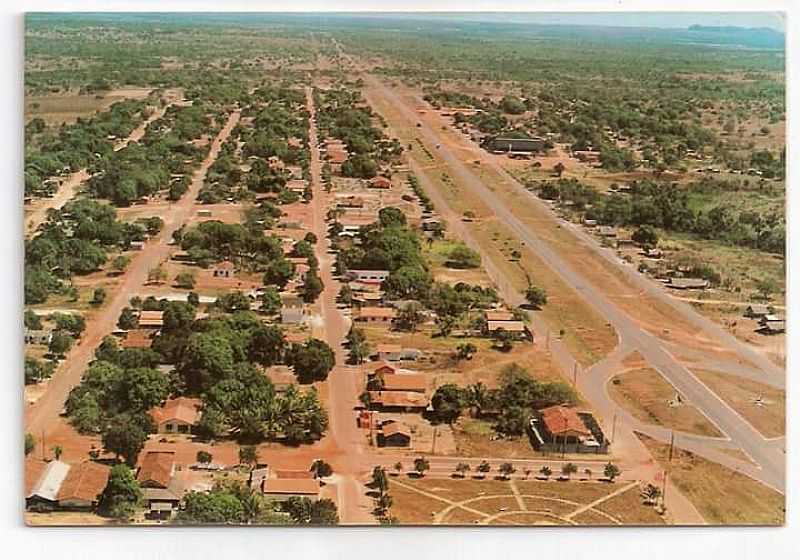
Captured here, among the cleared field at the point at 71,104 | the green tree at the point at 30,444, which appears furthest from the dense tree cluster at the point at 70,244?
the green tree at the point at 30,444

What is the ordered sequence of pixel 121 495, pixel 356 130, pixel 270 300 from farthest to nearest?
pixel 356 130
pixel 270 300
pixel 121 495

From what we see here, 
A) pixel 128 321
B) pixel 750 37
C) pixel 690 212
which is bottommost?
pixel 128 321

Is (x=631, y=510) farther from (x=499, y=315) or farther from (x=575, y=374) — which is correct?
(x=499, y=315)

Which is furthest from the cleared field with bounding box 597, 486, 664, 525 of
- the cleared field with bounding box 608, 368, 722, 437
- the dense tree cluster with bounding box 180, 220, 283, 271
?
the dense tree cluster with bounding box 180, 220, 283, 271

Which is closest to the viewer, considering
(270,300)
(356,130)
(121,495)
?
(121,495)

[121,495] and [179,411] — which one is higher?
[179,411]

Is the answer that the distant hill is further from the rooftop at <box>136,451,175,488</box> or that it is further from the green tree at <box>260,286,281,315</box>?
the rooftop at <box>136,451,175,488</box>

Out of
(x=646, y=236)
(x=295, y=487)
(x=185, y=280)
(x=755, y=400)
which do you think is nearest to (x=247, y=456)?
(x=295, y=487)
